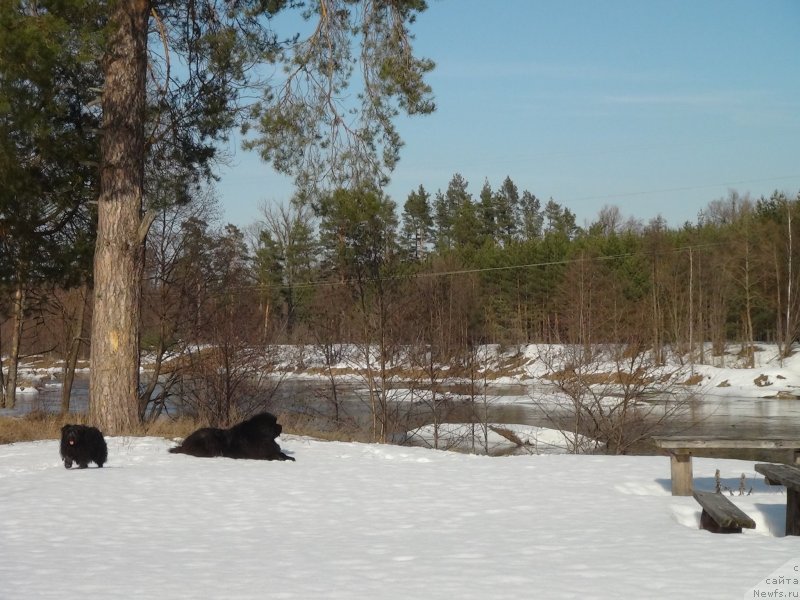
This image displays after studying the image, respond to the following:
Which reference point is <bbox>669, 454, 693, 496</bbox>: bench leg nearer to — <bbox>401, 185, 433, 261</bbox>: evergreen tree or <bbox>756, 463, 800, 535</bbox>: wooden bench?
<bbox>756, 463, 800, 535</bbox>: wooden bench

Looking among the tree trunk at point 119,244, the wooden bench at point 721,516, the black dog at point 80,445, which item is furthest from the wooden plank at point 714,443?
the tree trunk at point 119,244

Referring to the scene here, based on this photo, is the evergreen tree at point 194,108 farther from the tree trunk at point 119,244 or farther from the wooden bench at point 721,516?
the wooden bench at point 721,516

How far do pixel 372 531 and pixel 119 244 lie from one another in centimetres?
816

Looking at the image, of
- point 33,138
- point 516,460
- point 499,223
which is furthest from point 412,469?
point 499,223

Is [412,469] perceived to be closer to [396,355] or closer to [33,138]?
[33,138]

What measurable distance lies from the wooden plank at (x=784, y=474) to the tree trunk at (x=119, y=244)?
9.66 m

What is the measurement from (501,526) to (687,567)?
82.0 inches

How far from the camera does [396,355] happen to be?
977 inches

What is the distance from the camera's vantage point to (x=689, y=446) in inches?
333

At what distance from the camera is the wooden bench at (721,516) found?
6398mm

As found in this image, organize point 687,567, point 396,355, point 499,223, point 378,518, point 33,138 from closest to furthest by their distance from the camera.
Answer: point 687,567, point 378,518, point 33,138, point 396,355, point 499,223

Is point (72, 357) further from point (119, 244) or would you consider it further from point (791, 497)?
Answer: point (791, 497)

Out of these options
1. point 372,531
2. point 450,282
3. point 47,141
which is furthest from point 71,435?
point 450,282

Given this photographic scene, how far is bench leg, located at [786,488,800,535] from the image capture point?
22.9ft
